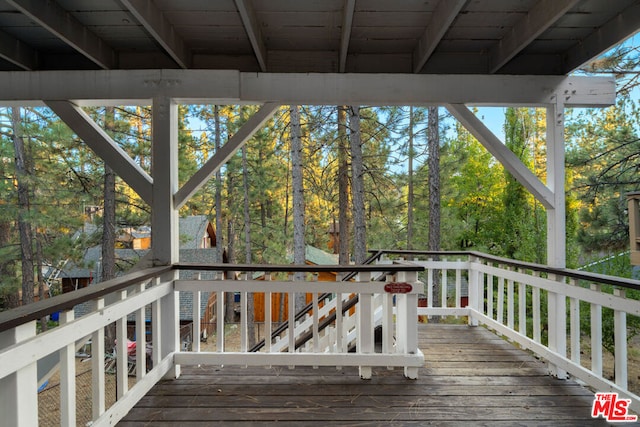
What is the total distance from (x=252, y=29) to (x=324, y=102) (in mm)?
819

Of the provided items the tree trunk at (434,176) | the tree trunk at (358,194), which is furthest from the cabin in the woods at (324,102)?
the tree trunk at (434,176)

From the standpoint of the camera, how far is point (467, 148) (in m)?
12.3

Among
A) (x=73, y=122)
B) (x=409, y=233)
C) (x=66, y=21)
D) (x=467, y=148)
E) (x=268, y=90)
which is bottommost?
(x=409, y=233)

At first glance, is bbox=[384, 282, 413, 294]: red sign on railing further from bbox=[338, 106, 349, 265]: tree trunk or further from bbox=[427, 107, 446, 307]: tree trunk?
bbox=[338, 106, 349, 265]: tree trunk

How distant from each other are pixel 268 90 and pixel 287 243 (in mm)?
10211

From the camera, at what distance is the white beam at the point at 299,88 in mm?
2836

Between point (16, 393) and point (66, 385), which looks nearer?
point (16, 393)

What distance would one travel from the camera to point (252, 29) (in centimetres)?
241

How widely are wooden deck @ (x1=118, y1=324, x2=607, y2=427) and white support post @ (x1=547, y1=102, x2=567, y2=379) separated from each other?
1.45 feet

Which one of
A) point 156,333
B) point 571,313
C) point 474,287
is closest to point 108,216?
point 156,333

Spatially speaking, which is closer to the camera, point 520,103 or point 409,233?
point 520,103

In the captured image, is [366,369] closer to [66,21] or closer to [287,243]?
[66,21]

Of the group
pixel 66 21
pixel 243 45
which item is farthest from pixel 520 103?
pixel 66 21

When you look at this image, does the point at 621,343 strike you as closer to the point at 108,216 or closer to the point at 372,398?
the point at 372,398
